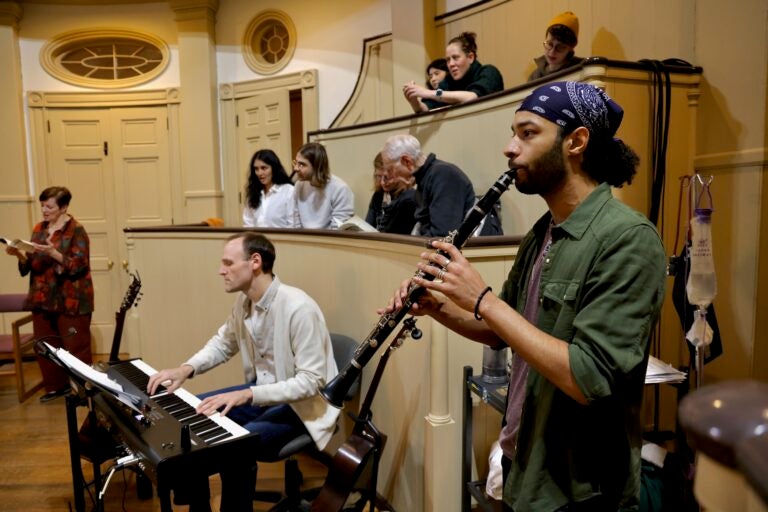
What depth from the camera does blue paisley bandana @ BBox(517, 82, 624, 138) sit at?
1.14m

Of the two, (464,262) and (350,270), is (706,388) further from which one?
(350,270)

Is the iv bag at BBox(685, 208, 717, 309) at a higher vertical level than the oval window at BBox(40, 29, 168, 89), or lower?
lower

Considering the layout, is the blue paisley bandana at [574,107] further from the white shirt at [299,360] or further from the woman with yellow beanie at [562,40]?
the woman with yellow beanie at [562,40]

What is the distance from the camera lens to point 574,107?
3.73ft

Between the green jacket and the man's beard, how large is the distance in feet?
0.25

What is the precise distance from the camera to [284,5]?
20.7ft

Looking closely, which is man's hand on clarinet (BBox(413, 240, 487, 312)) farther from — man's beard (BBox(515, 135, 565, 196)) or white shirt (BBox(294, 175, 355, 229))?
white shirt (BBox(294, 175, 355, 229))

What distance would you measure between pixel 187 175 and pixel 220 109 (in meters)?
0.85

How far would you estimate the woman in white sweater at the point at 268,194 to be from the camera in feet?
13.6

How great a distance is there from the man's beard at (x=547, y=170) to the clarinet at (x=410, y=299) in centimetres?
4

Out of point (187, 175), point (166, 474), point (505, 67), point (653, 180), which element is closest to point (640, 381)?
point (166, 474)

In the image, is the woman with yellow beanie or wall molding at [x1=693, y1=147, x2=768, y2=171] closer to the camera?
wall molding at [x1=693, y1=147, x2=768, y2=171]

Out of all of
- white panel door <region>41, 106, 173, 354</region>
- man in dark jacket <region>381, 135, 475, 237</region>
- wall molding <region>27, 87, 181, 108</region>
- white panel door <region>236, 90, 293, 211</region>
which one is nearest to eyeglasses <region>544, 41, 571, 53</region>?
man in dark jacket <region>381, 135, 475, 237</region>

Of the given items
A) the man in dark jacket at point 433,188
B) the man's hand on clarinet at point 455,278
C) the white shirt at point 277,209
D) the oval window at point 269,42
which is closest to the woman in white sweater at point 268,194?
the white shirt at point 277,209
